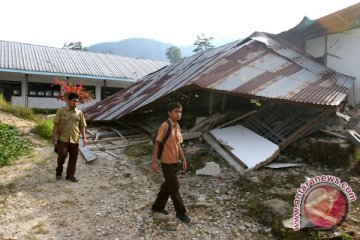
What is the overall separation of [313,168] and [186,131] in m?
3.29

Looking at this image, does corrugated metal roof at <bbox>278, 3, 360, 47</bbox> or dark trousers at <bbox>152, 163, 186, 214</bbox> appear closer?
dark trousers at <bbox>152, 163, 186, 214</bbox>

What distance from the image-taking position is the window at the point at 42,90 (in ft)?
60.7

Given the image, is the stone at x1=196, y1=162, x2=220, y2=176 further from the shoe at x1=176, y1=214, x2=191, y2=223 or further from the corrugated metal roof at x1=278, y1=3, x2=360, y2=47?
the corrugated metal roof at x1=278, y1=3, x2=360, y2=47

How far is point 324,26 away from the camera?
10742mm

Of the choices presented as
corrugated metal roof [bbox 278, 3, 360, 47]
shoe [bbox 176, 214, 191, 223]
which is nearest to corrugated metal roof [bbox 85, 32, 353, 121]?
corrugated metal roof [bbox 278, 3, 360, 47]

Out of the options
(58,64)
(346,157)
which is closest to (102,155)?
(346,157)

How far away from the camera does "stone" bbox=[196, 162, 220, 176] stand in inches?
246

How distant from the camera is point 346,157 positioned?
6309 mm

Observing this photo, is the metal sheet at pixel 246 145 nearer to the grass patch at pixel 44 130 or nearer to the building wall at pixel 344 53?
the grass patch at pixel 44 130

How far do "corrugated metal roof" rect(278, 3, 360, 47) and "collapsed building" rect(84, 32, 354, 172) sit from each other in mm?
1259

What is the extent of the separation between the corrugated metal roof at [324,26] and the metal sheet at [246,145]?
542 cm

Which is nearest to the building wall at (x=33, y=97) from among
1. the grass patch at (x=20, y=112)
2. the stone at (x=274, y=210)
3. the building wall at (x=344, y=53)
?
the grass patch at (x=20, y=112)

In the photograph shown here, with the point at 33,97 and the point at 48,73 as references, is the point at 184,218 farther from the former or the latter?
the point at 33,97

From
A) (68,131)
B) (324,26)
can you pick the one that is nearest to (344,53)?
(324,26)
